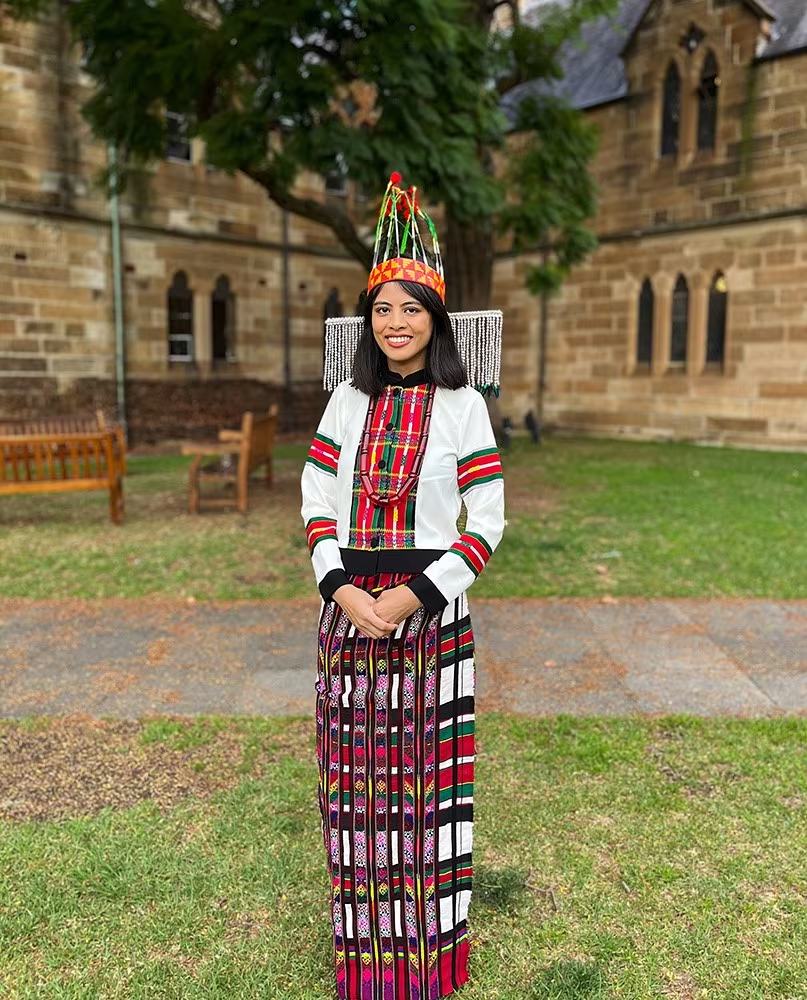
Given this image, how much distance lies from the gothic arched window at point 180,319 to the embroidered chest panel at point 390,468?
15.0 metres

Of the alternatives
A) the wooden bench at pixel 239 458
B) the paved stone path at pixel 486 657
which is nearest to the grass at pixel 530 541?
the wooden bench at pixel 239 458

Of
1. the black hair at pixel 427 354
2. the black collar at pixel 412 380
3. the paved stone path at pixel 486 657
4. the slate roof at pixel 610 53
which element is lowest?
the paved stone path at pixel 486 657

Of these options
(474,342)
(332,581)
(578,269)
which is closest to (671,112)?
(578,269)

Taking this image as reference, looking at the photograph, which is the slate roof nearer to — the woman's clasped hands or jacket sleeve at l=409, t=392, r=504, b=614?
jacket sleeve at l=409, t=392, r=504, b=614

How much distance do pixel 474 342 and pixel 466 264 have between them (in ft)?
30.7

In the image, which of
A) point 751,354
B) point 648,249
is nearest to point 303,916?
point 751,354

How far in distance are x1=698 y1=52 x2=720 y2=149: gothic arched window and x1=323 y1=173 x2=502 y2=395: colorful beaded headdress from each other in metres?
15.9

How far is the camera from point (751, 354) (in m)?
15.5

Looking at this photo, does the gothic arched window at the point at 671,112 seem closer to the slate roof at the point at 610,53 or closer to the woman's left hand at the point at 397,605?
the slate roof at the point at 610,53

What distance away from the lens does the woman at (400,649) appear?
2.21 m

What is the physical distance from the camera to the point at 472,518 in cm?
218

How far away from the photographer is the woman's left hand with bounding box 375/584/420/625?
210cm

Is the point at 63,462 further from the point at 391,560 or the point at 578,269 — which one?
the point at 578,269

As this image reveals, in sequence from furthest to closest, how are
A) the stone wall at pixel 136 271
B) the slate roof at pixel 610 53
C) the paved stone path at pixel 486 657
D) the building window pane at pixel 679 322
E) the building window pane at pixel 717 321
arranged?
the building window pane at pixel 679 322 < the building window pane at pixel 717 321 < the slate roof at pixel 610 53 < the stone wall at pixel 136 271 < the paved stone path at pixel 486 657
